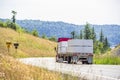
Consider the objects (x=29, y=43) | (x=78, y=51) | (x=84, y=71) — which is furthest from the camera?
(x=29, y=43)

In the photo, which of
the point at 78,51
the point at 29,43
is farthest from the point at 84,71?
the point at 29,43

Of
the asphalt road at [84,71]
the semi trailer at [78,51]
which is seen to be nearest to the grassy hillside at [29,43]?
the semi trailer at [78,51]

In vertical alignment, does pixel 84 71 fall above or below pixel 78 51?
below

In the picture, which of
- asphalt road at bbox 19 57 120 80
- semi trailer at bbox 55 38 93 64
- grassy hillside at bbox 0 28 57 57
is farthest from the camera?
grassy hillside at bbox 0 28 57 57

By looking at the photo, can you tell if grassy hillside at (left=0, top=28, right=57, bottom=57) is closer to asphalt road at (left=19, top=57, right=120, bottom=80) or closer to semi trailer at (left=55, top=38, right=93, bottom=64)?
semi trailer at (left=55, top=38, right=93, bottom=64)

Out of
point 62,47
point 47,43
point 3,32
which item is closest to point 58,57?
point 62,47

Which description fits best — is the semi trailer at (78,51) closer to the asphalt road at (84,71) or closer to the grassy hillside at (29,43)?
the asphalt road at (84,71)

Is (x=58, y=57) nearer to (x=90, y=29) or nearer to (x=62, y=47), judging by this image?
(x=62, y=47)

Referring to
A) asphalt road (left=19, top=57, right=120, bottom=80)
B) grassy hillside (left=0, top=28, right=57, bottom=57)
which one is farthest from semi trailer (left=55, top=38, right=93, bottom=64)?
grassy hillside (left=0, top=28, right=57, bottom=57)

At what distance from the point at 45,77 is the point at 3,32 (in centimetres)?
11877

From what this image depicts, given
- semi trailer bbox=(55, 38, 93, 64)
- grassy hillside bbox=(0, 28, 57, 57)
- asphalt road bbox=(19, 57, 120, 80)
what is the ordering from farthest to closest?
grassy hillside bbox=(0, 28, 57, 57) < semi trailer bbox=(55, 38, 93, 64) < asphalt road bbox=(19, 57, 120, 80)

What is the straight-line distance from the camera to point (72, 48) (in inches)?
1988

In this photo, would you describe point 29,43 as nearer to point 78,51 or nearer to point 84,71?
point 78,51

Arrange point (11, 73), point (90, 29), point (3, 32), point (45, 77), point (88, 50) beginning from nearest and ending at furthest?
point (11, 73)
point (45, 77)
point (88, 50)
point (3, 32)
point (90, 29)
